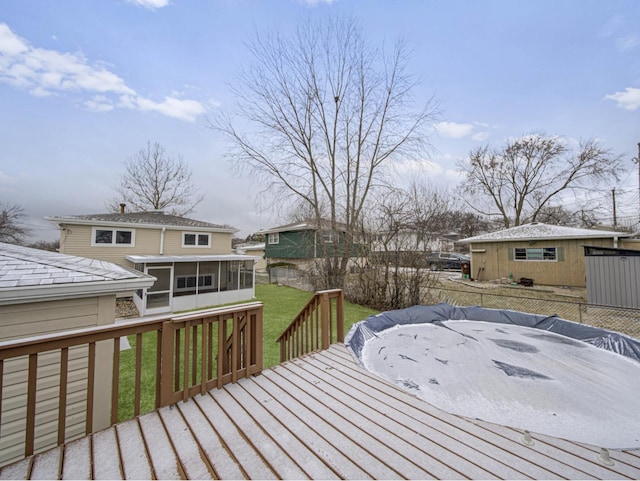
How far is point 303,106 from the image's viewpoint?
11.0 meters

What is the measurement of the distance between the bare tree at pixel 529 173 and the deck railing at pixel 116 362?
898 inches

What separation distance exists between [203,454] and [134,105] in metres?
10.9

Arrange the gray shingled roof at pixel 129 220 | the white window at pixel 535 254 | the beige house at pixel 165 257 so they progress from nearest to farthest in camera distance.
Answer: the beige house at pixel 165 257 → the gray shingled roof at pixel 129 220 → the white window at pixel 535 254

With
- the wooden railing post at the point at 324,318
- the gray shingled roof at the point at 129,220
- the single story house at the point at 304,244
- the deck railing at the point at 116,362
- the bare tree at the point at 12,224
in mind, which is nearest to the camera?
the deck railing at the point at 116,362

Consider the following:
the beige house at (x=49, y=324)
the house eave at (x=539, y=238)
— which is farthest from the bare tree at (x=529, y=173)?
the beige house at (x=49, y=324)

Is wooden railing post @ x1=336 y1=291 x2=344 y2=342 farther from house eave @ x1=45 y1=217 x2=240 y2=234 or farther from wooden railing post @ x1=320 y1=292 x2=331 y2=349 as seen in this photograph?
house eave @ x1=45 y1=217 x2=240 y2=234

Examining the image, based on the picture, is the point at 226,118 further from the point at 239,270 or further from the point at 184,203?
the point at 184,203

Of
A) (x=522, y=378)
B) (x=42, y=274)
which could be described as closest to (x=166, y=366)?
(x=42, y=274)

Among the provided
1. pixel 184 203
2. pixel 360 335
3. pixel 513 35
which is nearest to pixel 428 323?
pixel 360 335

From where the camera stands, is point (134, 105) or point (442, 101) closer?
point (134, 105)

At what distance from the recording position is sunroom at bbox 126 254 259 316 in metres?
9.61

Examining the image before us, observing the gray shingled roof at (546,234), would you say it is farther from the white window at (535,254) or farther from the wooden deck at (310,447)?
the wooden deck at (310,447)

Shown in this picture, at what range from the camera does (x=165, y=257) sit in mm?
9852

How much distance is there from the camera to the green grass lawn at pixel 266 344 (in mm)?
3789
